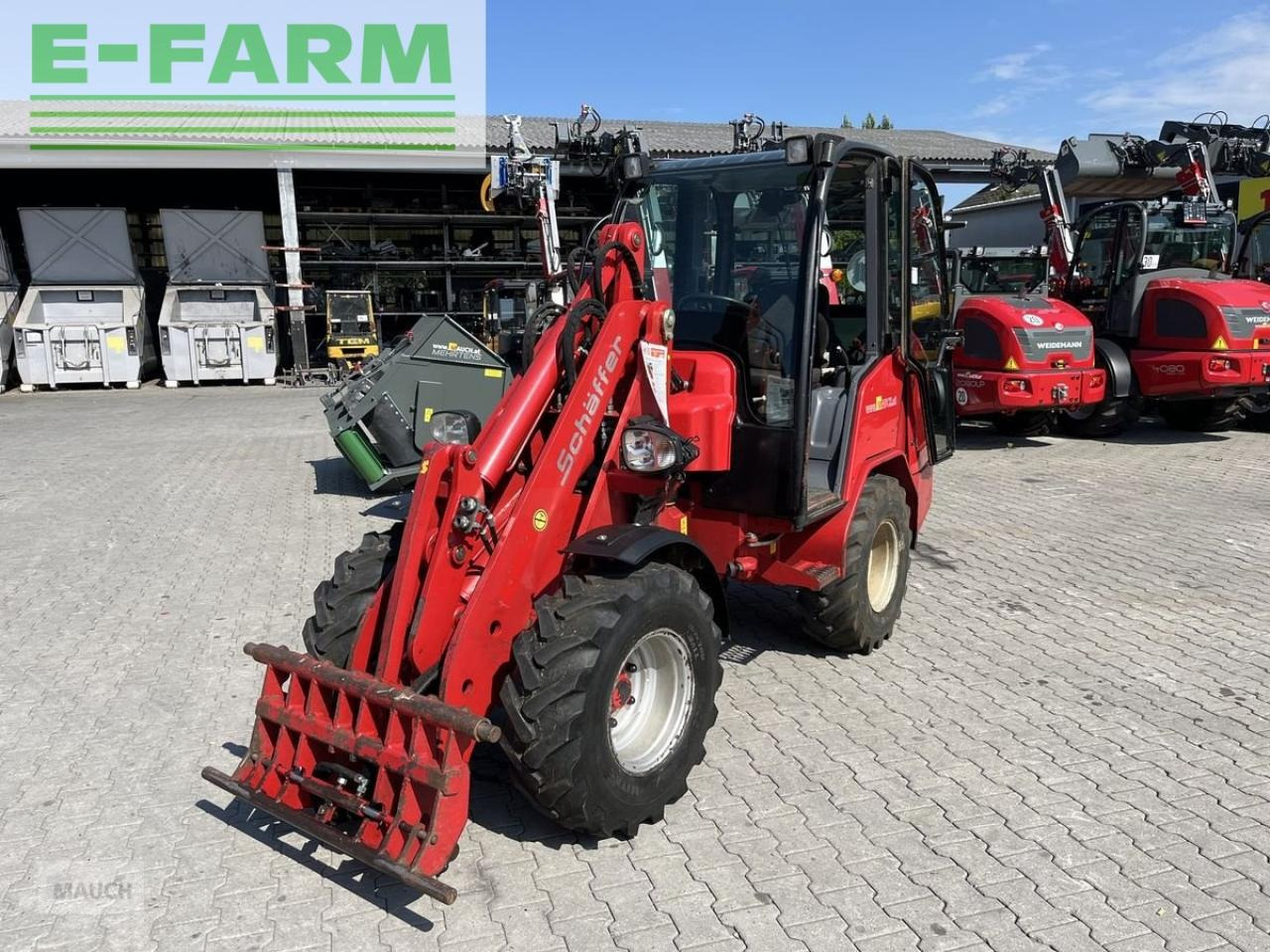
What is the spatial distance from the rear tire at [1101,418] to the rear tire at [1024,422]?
205 mm

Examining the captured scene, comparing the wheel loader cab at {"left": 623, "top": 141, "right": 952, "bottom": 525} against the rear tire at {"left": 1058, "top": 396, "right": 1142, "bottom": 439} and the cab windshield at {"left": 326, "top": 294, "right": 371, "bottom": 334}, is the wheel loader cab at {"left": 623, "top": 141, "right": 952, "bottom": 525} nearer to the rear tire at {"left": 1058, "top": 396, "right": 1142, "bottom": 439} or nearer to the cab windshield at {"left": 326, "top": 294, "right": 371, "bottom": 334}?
the rear tire at {"left": 1058, "top": 396, "right": 1142, "bottom": 439}

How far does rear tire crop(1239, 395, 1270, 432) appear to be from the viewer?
1122 cm

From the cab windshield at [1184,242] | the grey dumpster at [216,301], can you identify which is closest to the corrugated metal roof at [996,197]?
the cab windshield at [1184,242]

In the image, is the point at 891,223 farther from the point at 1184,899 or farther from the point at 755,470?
the point at 1184,899

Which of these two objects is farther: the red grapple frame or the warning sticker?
the warning sticker

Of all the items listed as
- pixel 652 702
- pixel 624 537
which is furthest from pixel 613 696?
pixel 624 537

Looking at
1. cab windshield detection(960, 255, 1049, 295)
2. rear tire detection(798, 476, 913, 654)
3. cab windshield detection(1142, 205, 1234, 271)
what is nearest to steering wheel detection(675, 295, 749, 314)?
rear tire detection(798, 476, 913, 654)

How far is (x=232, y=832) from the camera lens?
3426 mm

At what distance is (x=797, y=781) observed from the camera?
12.1 ft

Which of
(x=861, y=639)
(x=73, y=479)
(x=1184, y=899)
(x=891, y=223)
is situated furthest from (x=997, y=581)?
(x=73, y=479)

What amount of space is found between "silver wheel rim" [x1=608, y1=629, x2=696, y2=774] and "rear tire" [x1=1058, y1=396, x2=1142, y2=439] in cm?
890

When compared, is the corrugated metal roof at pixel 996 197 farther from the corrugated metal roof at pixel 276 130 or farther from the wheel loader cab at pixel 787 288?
the wheel loader cab at pixel 787 288

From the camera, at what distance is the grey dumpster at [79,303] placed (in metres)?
17.4

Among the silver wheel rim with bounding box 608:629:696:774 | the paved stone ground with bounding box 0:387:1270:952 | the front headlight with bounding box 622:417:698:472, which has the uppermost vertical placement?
the front headlight with bounding box 622:417:698:472
